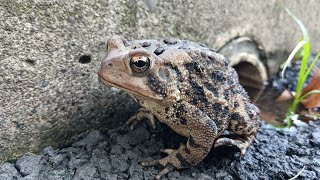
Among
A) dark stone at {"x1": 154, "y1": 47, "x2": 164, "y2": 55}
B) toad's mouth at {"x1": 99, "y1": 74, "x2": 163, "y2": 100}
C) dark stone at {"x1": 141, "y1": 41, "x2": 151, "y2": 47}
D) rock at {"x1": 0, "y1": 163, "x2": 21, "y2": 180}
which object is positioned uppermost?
dark stone at {"x1": 141, "y1": 41, "x2": 151, "y2": 47}

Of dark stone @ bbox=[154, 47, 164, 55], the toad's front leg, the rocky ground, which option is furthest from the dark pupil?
the rocky ground

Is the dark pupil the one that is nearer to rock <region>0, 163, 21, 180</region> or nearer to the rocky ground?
the rocky ground

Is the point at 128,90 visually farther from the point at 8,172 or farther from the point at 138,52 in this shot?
the point at 8,172

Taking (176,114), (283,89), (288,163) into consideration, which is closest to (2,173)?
(176,114)

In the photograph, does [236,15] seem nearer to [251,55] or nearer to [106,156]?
[251,55]

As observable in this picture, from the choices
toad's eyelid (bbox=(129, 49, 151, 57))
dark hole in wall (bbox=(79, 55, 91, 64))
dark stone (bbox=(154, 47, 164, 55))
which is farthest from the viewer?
dark hole in wall (bbox=(79, 55, 91, 64))
